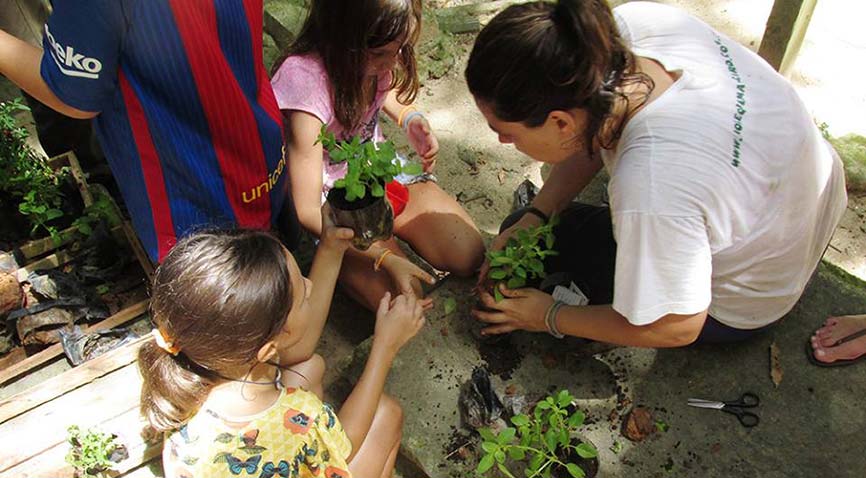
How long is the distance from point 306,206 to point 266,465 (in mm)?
1049

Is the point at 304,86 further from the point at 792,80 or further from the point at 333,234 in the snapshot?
the point at 792,80

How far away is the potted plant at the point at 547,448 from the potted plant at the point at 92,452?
4.24ft

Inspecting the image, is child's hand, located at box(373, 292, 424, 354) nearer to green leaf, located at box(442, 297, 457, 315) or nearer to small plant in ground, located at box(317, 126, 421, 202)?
green leaf, located at box(442, 297, 457, 315)

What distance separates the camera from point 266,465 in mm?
1812

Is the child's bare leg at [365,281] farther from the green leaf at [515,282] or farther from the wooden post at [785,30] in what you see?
the wooden post at [785,30]

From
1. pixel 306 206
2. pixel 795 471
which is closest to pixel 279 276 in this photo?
pixel 306 206

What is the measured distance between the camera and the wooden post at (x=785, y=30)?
337 cm

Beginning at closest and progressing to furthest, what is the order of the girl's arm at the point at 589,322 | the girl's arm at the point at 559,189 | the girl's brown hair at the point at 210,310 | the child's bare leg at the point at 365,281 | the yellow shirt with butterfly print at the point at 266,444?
1. the girl's brown hair at the point at 210,310
2. the yellow shirt with butterfly print at the point at 266,444
3. the girl's arm at the point at 589,322
4. the girl's arm at the point at 559,189
5. the child's bare leg at the point at 365,281

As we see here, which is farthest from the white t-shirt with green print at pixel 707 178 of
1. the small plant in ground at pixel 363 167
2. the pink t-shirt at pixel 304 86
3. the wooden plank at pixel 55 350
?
the wooden plank at pixel 55 350

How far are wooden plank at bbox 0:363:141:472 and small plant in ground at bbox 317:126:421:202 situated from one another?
3.89 feet

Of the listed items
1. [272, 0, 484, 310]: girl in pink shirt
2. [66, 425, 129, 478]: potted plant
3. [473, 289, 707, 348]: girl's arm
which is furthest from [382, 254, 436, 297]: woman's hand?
[66, 425, 129, 478]: potted plant

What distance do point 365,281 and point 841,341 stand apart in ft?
6.00

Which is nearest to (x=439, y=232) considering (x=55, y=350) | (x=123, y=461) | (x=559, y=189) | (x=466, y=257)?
(x=466, y=257)

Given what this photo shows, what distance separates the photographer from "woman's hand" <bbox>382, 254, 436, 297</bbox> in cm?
259
